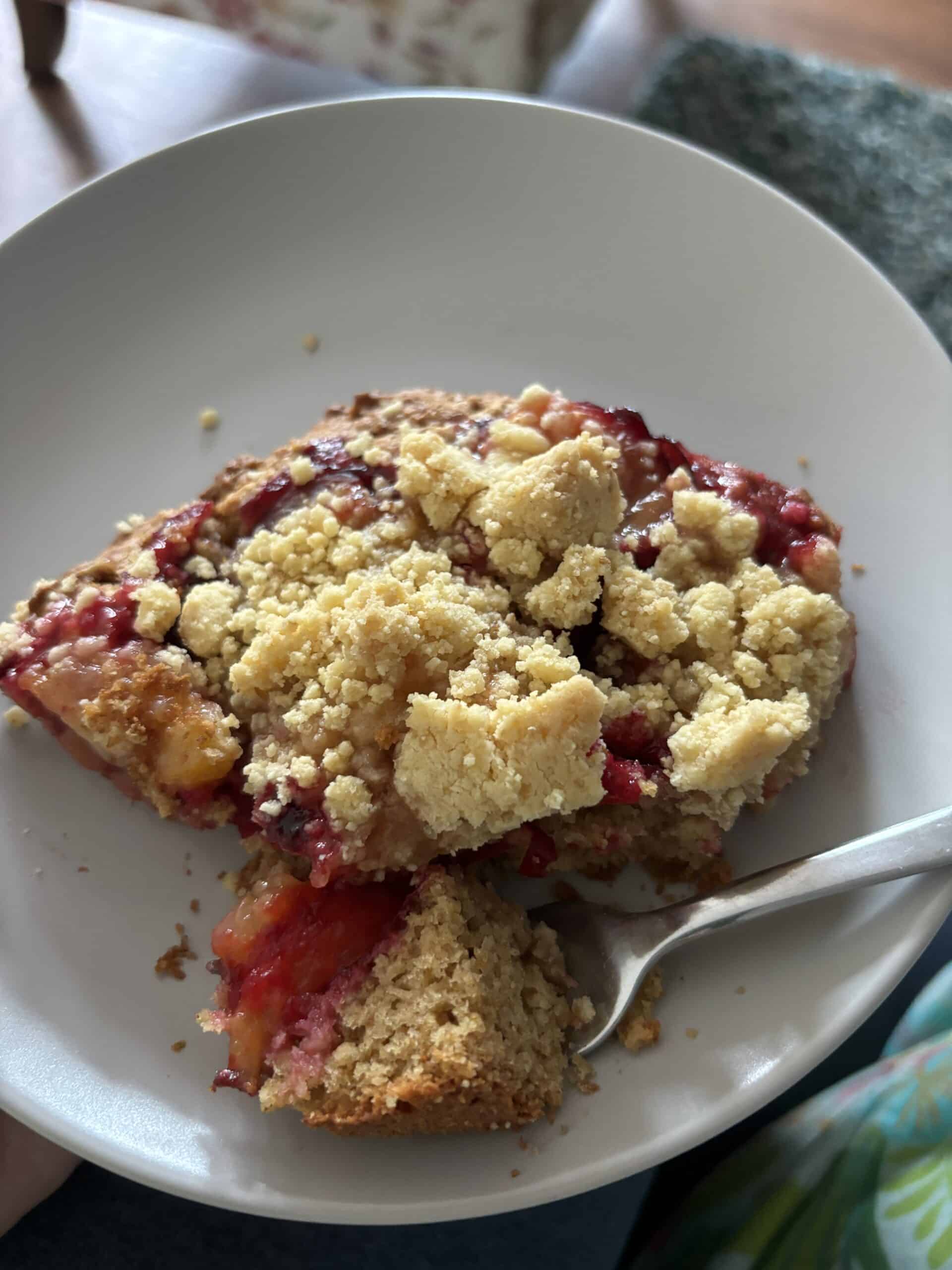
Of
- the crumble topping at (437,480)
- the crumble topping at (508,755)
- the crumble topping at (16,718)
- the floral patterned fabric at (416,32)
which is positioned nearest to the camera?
the crumble topping at (508,755)

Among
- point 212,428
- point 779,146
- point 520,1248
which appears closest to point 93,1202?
point 520,1248

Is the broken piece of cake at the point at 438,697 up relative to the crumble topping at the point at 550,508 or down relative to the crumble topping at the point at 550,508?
down

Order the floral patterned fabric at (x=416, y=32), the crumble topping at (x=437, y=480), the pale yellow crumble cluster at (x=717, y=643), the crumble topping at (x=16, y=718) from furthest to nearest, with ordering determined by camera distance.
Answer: the floral patterned fabric at (x=416, y=32)
the crumble topping at (x=16, y=718)
the crumble topping at (x=437, y=480)
the pale yellow crumble cluster at (x=717, y=643)

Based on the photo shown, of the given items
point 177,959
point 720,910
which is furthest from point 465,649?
point 177,959

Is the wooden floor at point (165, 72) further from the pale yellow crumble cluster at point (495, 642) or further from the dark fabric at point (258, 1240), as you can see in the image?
the dark fabric at point (258, 1240)

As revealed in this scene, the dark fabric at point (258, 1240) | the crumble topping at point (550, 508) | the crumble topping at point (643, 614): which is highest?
the crumble topping at point (550, 508)

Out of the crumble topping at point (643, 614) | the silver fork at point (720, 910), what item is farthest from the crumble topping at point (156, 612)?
the silver fork at point (720, 910)

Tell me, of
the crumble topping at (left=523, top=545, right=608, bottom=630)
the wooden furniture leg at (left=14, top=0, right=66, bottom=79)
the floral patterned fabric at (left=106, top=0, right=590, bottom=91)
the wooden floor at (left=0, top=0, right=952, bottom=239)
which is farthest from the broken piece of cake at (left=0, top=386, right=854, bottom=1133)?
the wooden furniture leg at (left=14, top=0, right=66, bottom=79)

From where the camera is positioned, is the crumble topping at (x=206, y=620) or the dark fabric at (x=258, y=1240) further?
the dark fabric at (x=258, y=1240)
